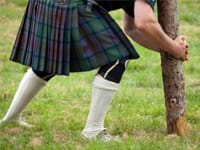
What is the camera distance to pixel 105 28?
4.60 metres

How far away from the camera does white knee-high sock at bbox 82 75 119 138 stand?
4.64m

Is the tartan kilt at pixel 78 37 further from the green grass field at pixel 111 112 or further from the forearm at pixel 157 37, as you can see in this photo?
the green grass field at pixel 111 112

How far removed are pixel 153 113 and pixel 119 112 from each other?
287 mm

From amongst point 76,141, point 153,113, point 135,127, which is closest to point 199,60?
point 153,113

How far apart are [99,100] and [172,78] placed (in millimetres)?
543

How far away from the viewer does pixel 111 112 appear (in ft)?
19.1

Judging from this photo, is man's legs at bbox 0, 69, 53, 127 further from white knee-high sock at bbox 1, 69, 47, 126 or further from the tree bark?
the tree bark

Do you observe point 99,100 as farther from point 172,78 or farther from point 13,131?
point 13,131

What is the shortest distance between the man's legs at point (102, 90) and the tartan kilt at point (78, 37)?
6cm

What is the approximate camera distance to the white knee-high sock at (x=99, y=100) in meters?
4.64

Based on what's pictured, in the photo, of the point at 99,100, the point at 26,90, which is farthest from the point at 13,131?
the point at 99,100

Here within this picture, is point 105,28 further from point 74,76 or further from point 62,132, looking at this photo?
point 74,76

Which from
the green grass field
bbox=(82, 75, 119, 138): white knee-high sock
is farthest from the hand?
the green grass field

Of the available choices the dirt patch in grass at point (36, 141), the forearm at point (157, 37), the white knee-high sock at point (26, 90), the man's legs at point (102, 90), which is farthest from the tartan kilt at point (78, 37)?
the dirt patch in grass at point (36, 141)
